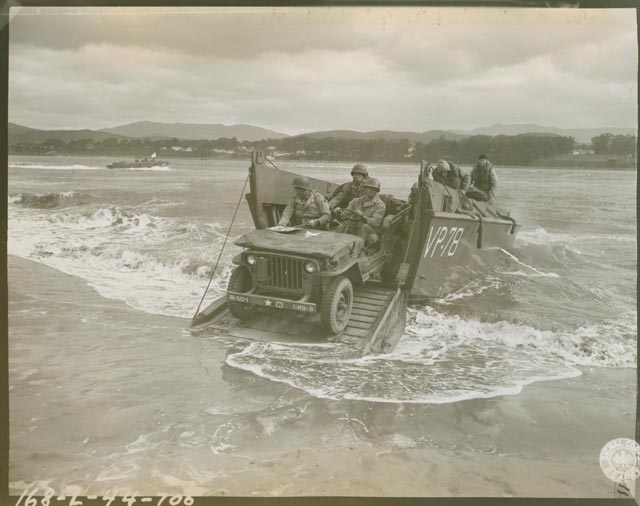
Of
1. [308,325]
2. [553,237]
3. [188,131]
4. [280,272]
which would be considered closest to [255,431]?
[308,325]

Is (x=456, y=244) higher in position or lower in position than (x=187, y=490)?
higher

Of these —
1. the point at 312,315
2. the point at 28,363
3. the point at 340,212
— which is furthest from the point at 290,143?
the point at 28,363

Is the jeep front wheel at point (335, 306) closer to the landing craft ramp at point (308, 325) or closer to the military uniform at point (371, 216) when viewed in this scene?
the landing craft ramp at point (308, 325)

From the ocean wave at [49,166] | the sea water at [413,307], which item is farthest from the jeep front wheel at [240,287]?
the ocean wave at [49,166]

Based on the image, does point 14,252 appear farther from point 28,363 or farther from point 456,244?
point 456,244

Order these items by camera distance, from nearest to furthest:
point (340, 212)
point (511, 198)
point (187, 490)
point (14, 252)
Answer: point (187, 490), point (14, 252), point (511, 198), point (340, 212)

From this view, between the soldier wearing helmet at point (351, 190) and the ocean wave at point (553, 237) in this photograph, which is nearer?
the ocean wave at point (553, 237)

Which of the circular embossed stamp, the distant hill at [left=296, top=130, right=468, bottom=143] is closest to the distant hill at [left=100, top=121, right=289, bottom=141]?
the distant hill at [left=296, top=130, right=468, bottom=143]
